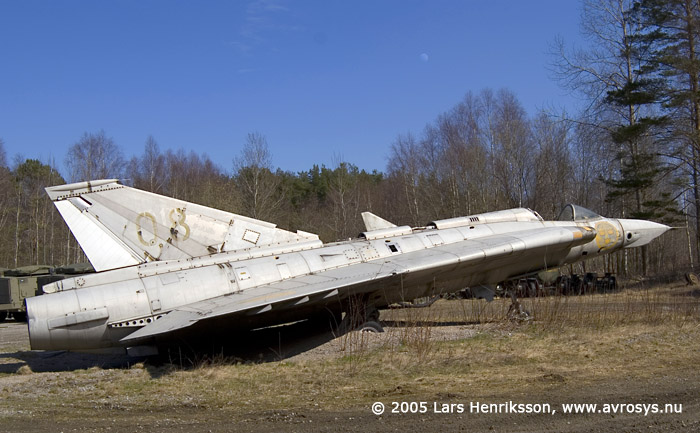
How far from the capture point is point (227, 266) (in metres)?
10.3

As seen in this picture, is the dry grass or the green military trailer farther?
the green military trailer

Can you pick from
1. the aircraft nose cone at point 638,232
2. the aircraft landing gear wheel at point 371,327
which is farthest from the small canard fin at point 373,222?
the aircraft nose cone at point 638,232

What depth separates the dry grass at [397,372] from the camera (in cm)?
683

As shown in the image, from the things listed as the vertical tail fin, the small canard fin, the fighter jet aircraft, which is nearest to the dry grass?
the fighter jet aircraft

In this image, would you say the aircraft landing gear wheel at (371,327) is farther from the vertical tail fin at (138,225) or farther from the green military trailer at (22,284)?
the green military trailer at (22,284)

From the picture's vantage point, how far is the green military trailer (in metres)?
21.9

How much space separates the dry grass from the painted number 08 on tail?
281 millimetres

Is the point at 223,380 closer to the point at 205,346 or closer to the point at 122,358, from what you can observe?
the point at 205,346

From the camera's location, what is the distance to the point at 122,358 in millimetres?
11227

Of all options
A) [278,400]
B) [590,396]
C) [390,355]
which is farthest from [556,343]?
[278,400]

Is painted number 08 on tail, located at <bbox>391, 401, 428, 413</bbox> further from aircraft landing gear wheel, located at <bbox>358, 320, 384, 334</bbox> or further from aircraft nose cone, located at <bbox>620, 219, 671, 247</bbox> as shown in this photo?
aircraft nose cone, located at <bbox>620, 219, 671, 247</bbox>

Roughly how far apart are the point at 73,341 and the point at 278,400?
449cm

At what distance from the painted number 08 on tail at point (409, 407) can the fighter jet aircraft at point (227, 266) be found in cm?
323

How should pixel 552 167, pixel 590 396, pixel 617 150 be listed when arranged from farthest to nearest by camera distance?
pixel 552 167 → pixel 617 150 → pixel 590 396
